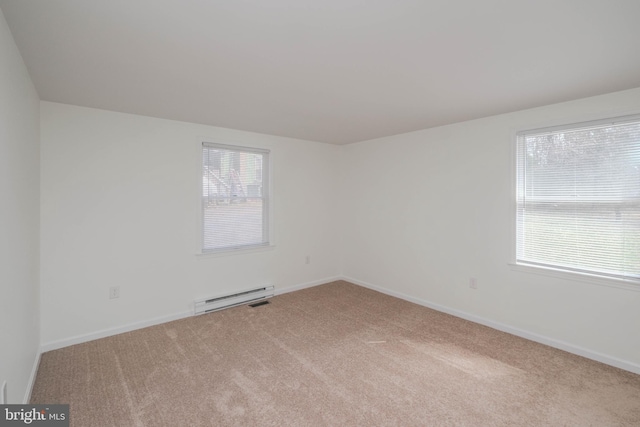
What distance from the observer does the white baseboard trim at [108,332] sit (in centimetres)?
279

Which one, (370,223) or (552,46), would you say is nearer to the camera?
(552,46)

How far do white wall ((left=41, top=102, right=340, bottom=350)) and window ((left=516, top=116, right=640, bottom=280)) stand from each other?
315cm

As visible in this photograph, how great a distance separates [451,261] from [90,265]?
13.0 feet

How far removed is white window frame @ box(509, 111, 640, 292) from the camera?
252cm

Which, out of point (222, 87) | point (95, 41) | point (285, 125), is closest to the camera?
point (95, 41)

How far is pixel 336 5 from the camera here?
1391 millimetres

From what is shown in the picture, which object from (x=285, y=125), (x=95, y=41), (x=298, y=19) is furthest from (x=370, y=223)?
(x=95, y=41)

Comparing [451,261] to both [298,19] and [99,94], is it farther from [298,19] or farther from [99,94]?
[99,94]

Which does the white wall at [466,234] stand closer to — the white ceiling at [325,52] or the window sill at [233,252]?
the white ceiling at [325,52]

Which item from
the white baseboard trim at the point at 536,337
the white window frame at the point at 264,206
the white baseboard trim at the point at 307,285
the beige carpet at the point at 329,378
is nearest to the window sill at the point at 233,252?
the white window frame at the point at 264,206

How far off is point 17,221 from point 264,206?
2.68m

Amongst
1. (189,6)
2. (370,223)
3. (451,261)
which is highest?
(189,6)

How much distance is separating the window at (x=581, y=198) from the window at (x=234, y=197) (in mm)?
3111

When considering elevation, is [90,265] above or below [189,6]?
below
